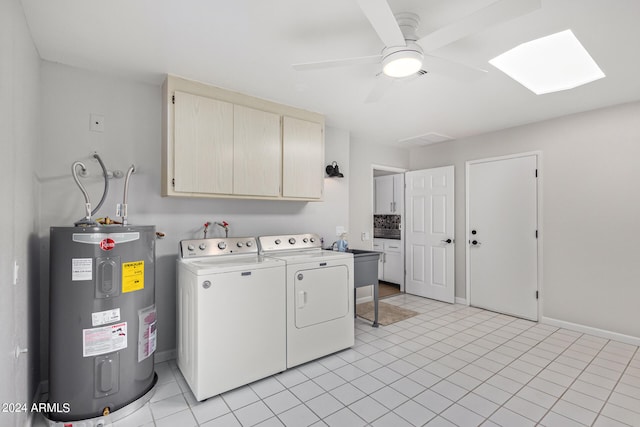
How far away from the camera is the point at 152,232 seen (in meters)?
2.17

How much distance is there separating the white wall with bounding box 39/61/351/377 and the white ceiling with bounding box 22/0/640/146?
18 centimetres

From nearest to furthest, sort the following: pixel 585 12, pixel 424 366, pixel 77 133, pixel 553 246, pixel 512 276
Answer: pixel 585 12 < pixel 77 133 < pixel 424 366 < pixel 553 246 < pixel 512 276

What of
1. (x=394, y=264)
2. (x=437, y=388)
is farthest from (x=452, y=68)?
(x=394, y=264)

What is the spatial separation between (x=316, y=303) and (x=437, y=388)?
1.13m

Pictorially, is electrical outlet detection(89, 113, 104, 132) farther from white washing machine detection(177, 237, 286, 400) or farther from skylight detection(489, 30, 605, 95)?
skylight detection(489, 30, 605, 95)

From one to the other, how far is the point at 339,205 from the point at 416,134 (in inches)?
60.4

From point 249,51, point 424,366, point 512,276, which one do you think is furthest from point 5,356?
point 512,276

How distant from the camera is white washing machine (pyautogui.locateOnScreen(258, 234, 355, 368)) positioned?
2516mm

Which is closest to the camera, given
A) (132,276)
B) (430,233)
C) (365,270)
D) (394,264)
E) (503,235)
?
(132,276)

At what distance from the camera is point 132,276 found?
78.8 inches

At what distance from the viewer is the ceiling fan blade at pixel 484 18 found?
1277mm

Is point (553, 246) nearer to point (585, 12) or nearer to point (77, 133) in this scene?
point (585, 12)

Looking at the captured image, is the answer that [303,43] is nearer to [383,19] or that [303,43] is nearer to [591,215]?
[383,19]

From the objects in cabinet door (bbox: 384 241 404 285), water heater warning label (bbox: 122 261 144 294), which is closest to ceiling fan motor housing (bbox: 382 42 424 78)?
water heater warning label (bbox: 122 261 144 294)
